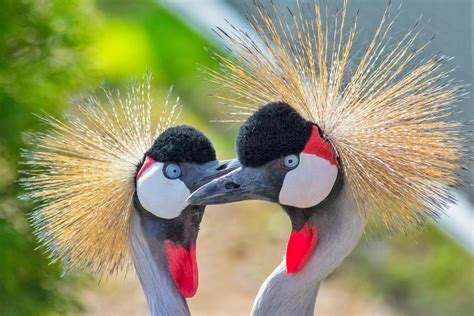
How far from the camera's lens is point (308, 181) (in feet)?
7.89

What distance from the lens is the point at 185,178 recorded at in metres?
2.47

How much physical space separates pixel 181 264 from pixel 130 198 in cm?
19

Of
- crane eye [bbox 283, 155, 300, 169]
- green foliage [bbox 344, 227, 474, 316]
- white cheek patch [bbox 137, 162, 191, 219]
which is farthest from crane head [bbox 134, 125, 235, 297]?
green foliage [bbox 344, 227, 474, 316]

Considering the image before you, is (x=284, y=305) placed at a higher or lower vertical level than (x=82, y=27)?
lower

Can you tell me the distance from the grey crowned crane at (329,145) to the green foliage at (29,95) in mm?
1047

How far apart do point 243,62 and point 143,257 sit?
50 centimetres

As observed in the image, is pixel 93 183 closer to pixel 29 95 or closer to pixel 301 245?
pixel 301 245

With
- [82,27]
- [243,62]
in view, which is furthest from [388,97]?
[82,27]

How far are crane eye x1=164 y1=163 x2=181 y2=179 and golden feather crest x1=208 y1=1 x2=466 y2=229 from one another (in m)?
0.26

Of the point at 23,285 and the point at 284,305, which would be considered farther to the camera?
the point at 23,285

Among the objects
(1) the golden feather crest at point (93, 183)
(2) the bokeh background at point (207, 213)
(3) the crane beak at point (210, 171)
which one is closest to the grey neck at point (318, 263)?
(3) the crane beak at point (210, 171)

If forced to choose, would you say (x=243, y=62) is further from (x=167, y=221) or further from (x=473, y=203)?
(x=473, y=203)

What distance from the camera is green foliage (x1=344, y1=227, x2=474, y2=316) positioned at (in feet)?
13.9

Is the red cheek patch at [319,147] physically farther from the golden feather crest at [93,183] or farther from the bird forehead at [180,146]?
the golden feather crest at [93,183]
